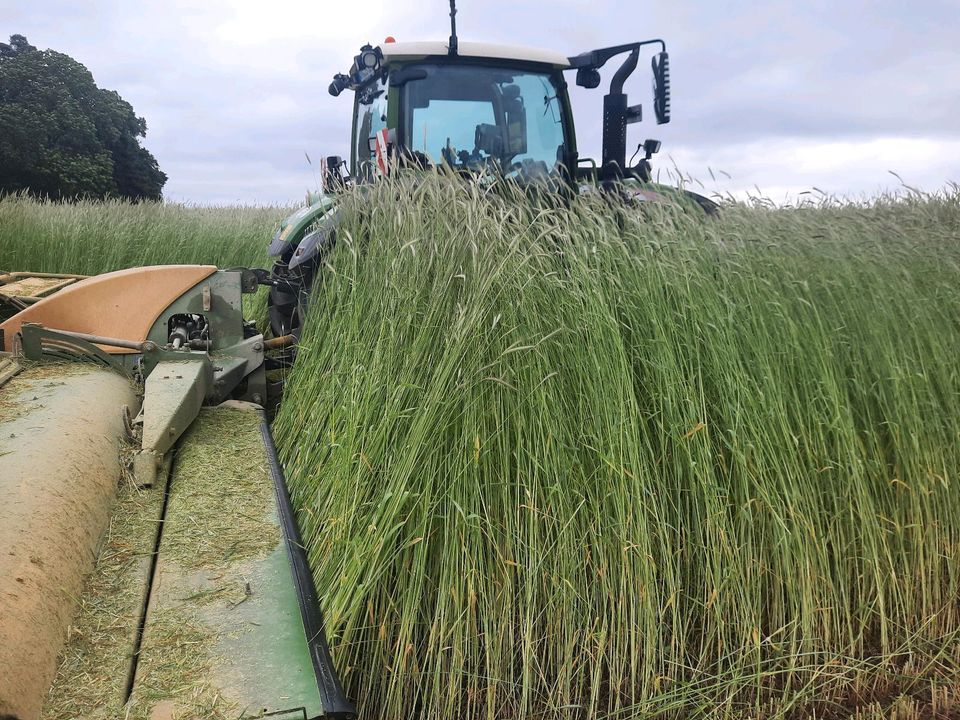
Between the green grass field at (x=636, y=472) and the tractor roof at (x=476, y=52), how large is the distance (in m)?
1.96

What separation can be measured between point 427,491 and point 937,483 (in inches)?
79.4

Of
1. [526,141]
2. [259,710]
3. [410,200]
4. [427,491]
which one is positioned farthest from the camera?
[526,141]

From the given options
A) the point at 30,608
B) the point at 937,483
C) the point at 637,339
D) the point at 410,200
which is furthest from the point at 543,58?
the point at 30,608

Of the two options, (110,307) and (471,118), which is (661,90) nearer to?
(471,118)

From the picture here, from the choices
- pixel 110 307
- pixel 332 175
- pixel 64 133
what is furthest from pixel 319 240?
pixel 64 133

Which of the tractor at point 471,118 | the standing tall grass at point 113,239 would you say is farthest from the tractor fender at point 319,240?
the standing tall grass at point 113,239

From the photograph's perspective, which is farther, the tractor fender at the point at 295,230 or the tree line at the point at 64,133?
the tree line at the point at 64,133

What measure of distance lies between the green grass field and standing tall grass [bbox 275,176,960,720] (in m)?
0.01

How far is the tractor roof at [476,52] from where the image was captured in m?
5.00

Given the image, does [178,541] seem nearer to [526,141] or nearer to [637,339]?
[637,339]

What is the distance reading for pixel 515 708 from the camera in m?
2.39

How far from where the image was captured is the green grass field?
94.5 inches

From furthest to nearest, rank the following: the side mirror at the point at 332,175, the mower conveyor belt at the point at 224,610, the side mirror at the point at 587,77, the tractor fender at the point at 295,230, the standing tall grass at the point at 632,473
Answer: the side mirror at the point at 587,77
the tractor fender at the point at 295,230
the side mirror at the point at 332,175
the standing tall grass at the point at 632,473
the mower conveyor belt at the point at 224,610

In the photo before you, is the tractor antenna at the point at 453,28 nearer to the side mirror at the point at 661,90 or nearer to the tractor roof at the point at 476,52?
the tractor roof at the point at 476,52
